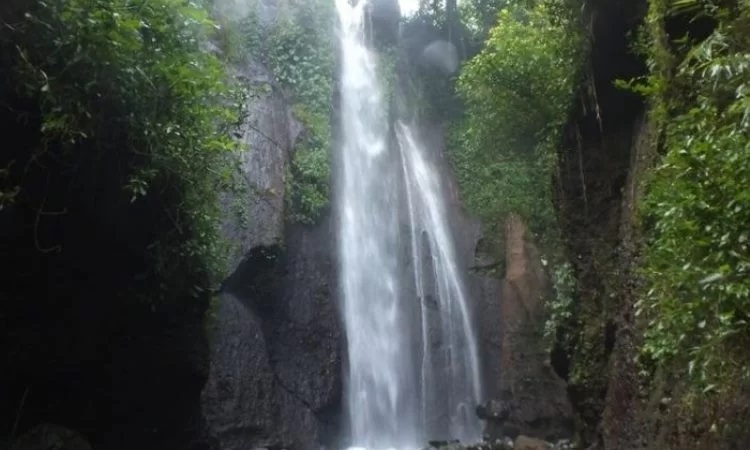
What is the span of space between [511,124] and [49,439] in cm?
1185

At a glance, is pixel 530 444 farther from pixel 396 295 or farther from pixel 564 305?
pixel 396 295

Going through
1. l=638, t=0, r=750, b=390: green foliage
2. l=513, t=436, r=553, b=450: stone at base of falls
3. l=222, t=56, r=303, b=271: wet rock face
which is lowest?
l=513, t=436, r=553, b=450: stone at base of falls

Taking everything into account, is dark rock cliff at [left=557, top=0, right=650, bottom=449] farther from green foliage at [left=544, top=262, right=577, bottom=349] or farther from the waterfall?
the waterfall

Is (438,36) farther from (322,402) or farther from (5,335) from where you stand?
(5,335)

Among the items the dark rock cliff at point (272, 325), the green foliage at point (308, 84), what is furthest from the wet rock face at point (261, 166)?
the green foliage at point (308, 84)

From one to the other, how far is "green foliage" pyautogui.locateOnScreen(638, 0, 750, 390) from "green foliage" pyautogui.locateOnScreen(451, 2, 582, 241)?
260 inches

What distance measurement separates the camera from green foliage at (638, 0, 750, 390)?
3832 millimetres

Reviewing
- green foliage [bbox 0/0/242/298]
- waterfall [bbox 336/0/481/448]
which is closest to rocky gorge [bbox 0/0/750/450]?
green foliage [bbox 0/0/242/298]

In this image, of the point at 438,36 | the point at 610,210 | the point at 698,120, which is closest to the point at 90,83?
the point at 698,120

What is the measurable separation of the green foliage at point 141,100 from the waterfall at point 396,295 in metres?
6.57

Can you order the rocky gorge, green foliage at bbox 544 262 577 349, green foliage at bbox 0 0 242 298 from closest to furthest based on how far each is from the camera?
green foliage at bbox 0 0 242 298 < the rocky gorge < green foliage at bbox 544 262 577 349

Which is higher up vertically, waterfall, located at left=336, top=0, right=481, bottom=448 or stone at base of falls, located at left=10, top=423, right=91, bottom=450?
waterfall, located at left=336, top=0, right=481, bottom=448

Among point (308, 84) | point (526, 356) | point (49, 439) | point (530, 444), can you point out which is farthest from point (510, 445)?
point (308, 84)

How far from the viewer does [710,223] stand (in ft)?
13.3
